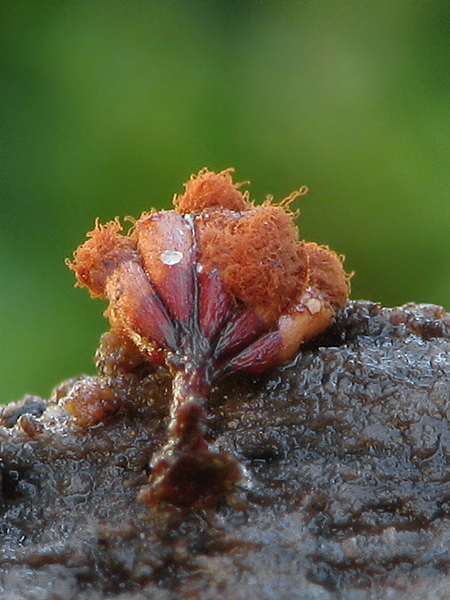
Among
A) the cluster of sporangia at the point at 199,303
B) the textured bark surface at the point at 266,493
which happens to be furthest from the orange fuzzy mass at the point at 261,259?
the textured bark surface at the point at 266,493

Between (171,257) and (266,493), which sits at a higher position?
(171,257)

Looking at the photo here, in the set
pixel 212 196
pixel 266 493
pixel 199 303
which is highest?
pixel 212 196

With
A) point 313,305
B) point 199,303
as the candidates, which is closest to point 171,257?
point 199,303

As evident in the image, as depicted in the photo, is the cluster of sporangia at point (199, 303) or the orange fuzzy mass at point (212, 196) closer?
the cluster of sporangia at point (199, 303)

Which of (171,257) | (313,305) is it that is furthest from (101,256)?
(313,305)

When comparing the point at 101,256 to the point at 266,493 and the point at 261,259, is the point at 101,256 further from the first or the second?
the point at 266,493

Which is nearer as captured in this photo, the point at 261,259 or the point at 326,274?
the point at 261,259

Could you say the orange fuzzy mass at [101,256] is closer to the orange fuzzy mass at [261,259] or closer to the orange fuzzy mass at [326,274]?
the orange fuzzy mass at [261,259]

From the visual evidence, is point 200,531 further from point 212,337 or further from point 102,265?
point 102,265
